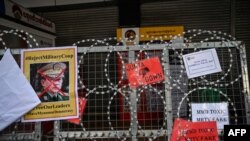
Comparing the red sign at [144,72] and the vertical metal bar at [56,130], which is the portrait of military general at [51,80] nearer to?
the vertical metal bar at [56,130]

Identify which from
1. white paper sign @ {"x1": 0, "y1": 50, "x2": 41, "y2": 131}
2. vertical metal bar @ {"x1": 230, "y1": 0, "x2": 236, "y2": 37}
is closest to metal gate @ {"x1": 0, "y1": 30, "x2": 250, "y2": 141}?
white paper sign @ {"x1": 0, "y1": 50, "x2": 41, "y2": 131}

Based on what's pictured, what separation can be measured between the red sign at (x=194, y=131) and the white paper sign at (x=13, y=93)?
144cm

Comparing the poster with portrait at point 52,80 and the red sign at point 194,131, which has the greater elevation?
the poster with portrait at point 52,80

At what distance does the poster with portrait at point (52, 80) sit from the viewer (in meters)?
3.47

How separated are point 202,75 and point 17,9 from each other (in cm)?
502

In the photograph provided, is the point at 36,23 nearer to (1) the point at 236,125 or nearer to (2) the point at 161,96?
(2) the point at 161,96

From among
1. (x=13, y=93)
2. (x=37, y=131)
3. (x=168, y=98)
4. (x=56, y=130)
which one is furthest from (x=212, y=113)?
(x=13, y=93)

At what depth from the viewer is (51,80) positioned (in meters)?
3.54

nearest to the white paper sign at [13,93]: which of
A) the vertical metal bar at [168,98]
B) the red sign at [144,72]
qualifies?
the red sign at [144,72]

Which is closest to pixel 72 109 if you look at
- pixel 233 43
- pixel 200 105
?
pixel 200 105

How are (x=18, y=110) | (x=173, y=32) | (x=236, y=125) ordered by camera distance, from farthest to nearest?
(x=173, y=32)
(x=18, y=110)
(x=236, y=125)

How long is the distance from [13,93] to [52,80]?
44 centimetres

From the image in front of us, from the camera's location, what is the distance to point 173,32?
9.62 m

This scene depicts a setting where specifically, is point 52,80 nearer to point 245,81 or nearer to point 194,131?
point 194,131
